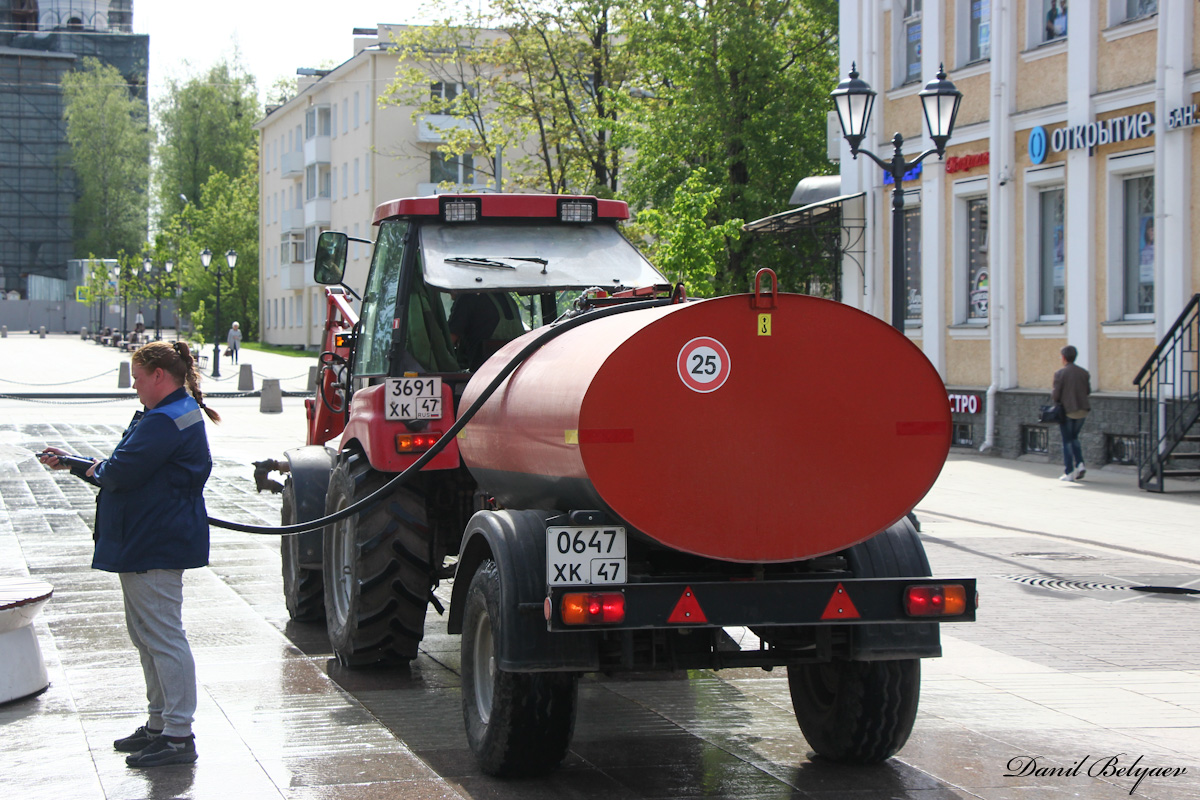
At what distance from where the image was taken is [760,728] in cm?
665

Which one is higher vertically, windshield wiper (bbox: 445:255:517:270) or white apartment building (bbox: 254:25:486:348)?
white apartment building (bbox: 254:25:486:348)

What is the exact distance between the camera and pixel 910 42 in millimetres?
25656

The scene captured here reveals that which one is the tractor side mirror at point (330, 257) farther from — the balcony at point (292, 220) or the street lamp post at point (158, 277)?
the balcony at point (292, 220)

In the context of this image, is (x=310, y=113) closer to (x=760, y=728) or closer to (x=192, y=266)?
(x=192, y=266)

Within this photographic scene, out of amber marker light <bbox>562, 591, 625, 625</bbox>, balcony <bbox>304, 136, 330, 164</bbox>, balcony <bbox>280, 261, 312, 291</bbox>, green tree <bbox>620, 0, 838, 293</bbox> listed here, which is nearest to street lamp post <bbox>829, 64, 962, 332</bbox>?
amber marker light <bbox>562, 591, 625, 625</bbox>

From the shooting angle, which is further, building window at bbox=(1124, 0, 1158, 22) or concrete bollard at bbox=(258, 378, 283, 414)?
concrete bollard at bbox=(258, 378, 283, 414)

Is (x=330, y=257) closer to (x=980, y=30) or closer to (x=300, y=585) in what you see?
(x=300, y=585)

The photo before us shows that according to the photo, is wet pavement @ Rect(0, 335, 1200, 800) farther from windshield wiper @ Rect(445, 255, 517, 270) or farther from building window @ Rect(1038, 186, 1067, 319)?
A: building window @ Rect(1038, 186, 1067, 319)

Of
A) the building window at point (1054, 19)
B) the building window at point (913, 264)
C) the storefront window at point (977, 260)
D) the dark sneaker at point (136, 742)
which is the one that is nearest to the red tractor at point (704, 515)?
the dark sneaker at point (136, 742)

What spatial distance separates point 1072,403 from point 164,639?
15165 millimetres

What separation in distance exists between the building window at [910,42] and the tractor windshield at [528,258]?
18902mm

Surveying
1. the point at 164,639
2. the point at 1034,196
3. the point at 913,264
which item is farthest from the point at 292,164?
the point at 164,639

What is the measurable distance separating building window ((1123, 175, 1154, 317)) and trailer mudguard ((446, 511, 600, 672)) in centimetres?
1627

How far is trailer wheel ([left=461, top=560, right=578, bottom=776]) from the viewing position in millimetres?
5434
